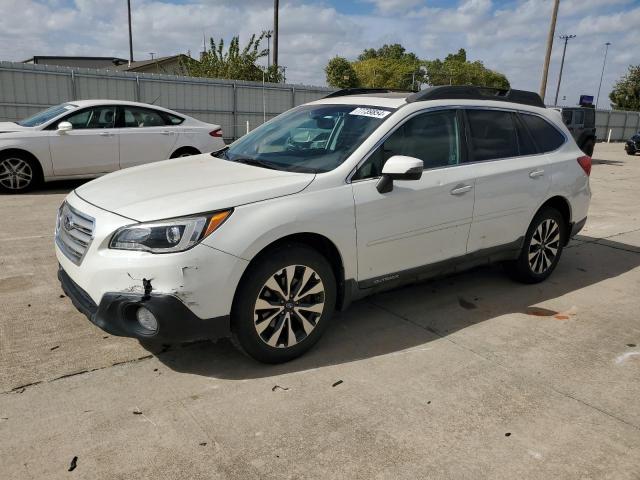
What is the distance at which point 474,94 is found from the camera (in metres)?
4.55

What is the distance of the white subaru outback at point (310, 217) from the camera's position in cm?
302

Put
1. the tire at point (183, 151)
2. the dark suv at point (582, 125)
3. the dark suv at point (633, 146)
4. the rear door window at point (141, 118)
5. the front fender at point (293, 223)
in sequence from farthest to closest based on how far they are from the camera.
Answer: the dark suv at point (633, 146), the dark suv at point (582, 125), the tire at point (183, 151), the rear door window at point (141, 118), the front fender at point (293, 223)

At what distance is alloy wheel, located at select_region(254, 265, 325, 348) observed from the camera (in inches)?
129

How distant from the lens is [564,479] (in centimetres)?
254

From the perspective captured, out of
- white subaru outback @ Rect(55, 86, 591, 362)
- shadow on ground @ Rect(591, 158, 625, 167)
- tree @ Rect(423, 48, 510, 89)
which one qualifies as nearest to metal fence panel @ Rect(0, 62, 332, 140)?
shadow on ground @ Rect(591, 158, 625, 167)

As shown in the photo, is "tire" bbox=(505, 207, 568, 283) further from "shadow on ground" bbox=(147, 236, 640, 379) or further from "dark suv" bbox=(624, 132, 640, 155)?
"dark suv" bbox=(624, 132, 640, 155)

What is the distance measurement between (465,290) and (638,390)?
185 centimetres

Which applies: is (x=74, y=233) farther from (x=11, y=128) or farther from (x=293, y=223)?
(x=11, y=128)

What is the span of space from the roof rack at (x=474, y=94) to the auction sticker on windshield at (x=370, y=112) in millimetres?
239

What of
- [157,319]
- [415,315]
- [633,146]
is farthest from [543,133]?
[633,146]

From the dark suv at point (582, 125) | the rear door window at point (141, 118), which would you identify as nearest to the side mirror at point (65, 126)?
the rear door window at point (141, 118)

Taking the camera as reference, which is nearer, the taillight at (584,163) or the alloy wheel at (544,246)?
the alloy wheel at (544,246)

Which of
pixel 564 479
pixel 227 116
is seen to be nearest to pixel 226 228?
pixel 564 479

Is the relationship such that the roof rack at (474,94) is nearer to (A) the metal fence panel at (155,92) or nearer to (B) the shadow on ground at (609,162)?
(A) the metal fence panel at (155,92)
